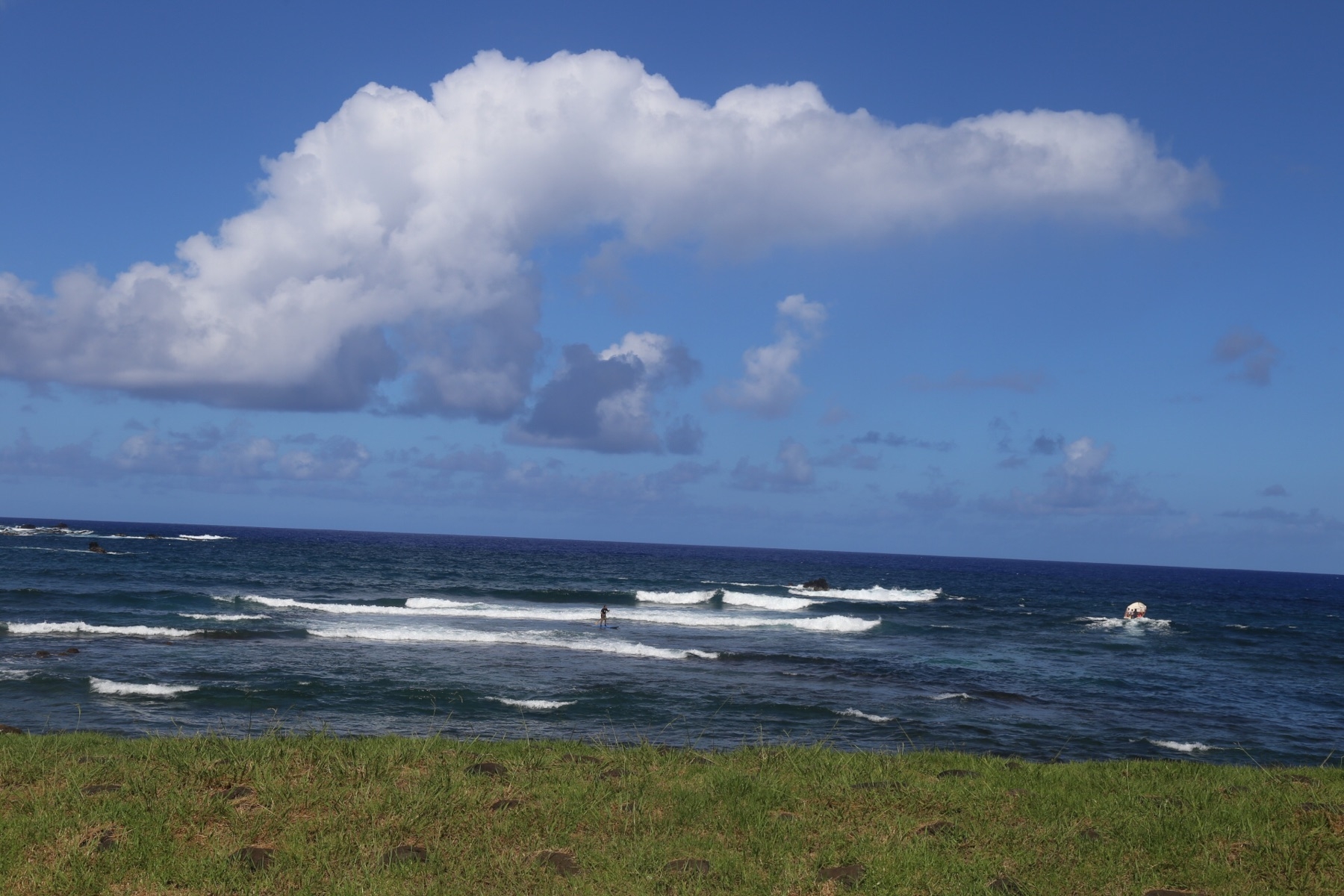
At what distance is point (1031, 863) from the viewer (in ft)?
21.2

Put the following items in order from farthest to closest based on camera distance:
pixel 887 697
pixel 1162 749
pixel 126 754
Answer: pixel 887 697 → pixel 1162 749 → pixel 126 754

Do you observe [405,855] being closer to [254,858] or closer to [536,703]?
[254,858]

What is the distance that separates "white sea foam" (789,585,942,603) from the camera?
6284 cm

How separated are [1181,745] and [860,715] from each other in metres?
6.21

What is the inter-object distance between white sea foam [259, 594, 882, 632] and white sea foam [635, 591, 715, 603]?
8.94 metres

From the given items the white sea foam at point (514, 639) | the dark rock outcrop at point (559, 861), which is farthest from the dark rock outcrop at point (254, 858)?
the white sea foam at point (514, 639)

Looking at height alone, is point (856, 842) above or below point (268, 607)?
above

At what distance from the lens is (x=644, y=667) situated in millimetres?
25625

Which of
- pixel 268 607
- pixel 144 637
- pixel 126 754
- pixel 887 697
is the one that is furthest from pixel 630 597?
pixel 126 754

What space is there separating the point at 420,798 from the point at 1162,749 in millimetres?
15689

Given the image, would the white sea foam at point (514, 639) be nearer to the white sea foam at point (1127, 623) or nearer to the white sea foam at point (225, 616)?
the white sea foam at point (225, 616)

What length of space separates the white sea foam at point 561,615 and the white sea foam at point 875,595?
Answer: 18.7 meters

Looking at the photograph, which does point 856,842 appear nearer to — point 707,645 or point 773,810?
point 773,810

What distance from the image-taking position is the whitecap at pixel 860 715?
18.8 m
